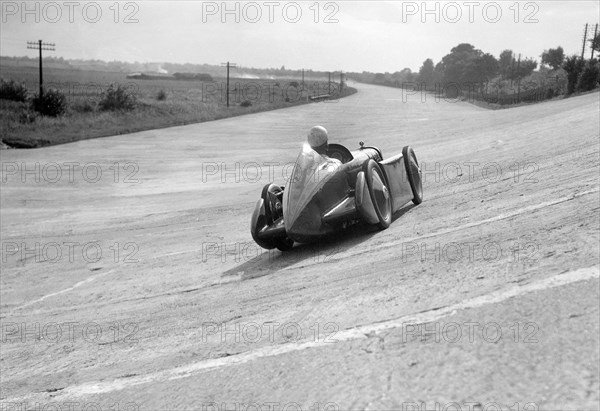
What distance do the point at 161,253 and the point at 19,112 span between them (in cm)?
4573

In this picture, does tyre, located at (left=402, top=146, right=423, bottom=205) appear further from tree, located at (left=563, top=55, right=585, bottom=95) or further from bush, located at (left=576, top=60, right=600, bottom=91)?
tree, located at (left=563, top=55, right=585, bottom=95)

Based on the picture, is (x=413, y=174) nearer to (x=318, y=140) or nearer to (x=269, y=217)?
(x=318, y=140)

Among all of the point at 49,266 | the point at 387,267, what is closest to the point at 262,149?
the point at 49,266

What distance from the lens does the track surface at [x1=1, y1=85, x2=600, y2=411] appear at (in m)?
4.49

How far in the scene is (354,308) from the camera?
240 inches

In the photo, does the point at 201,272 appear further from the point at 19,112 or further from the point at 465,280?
the point at 19,112

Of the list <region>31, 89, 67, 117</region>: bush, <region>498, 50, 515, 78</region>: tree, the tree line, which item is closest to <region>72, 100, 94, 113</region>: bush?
<region>31, 89, 67, 117</region>: bush

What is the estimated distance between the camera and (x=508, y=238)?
23.5 ft

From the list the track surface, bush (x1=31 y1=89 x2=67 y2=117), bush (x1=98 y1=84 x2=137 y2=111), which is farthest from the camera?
bush (x1=98 y1=84 x2=137 y2=111)

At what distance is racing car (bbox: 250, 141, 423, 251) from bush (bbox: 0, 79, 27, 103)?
61.0 meters

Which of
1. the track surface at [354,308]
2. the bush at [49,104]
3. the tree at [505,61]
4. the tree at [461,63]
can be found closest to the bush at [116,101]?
the bush at [49,104]

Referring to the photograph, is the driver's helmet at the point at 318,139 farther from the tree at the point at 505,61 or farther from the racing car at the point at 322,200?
the tree at the point at 505,61

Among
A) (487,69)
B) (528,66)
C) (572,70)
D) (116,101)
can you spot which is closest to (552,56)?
(528,66)

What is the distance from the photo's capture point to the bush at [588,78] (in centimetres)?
4925
